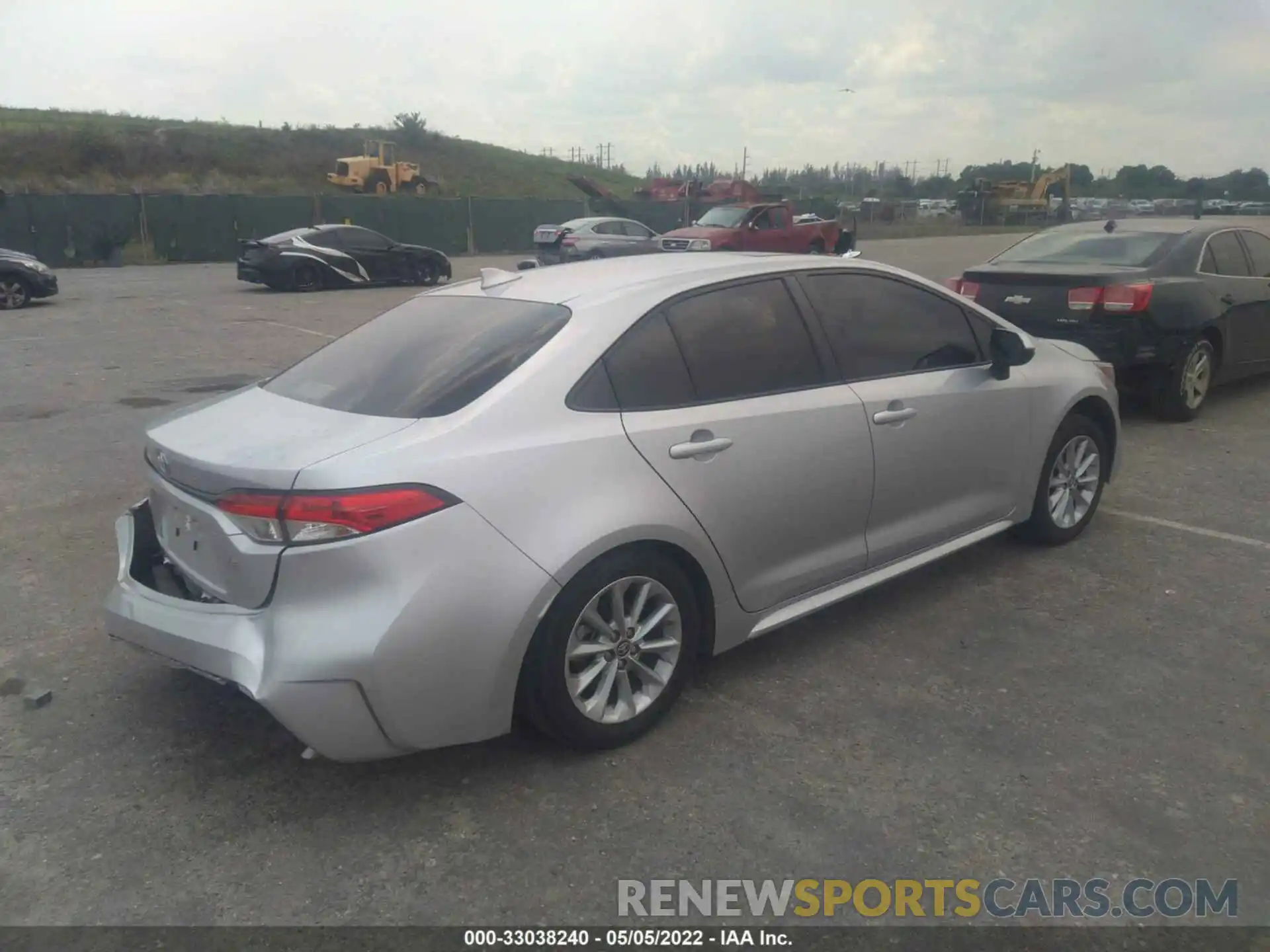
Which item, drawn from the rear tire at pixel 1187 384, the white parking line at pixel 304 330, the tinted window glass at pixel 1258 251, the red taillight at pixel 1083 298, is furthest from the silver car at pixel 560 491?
the white parking line at pixel 304 330

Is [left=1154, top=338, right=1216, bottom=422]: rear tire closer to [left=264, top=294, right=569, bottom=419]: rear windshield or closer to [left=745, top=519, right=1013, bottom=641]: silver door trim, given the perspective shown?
[left=745, top=519, right=1013, bottom=641]: silver door trim

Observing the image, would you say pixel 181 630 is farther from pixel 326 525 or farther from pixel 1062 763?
pixel 1062 763

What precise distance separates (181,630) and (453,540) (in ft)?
3.03

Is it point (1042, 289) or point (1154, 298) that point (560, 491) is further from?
point (1154, 298)

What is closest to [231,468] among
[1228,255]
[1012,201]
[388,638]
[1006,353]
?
[388,638]

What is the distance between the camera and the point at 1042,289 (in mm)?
7797

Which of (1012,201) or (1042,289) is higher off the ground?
A: (1012,201)

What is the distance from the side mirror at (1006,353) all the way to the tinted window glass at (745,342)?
3.62 feet

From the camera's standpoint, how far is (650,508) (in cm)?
329

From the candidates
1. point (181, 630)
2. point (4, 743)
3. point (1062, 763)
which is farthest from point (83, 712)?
point (1062, 763)

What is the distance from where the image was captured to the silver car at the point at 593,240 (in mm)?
23656

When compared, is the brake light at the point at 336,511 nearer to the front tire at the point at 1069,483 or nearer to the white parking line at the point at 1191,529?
the front tire at the point at 1069,483

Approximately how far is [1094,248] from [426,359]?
6.76 metres

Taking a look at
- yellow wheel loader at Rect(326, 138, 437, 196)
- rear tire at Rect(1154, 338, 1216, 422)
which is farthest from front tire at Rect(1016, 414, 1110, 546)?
yellow wheel loader at Rect(326, 138, 437, 196)
